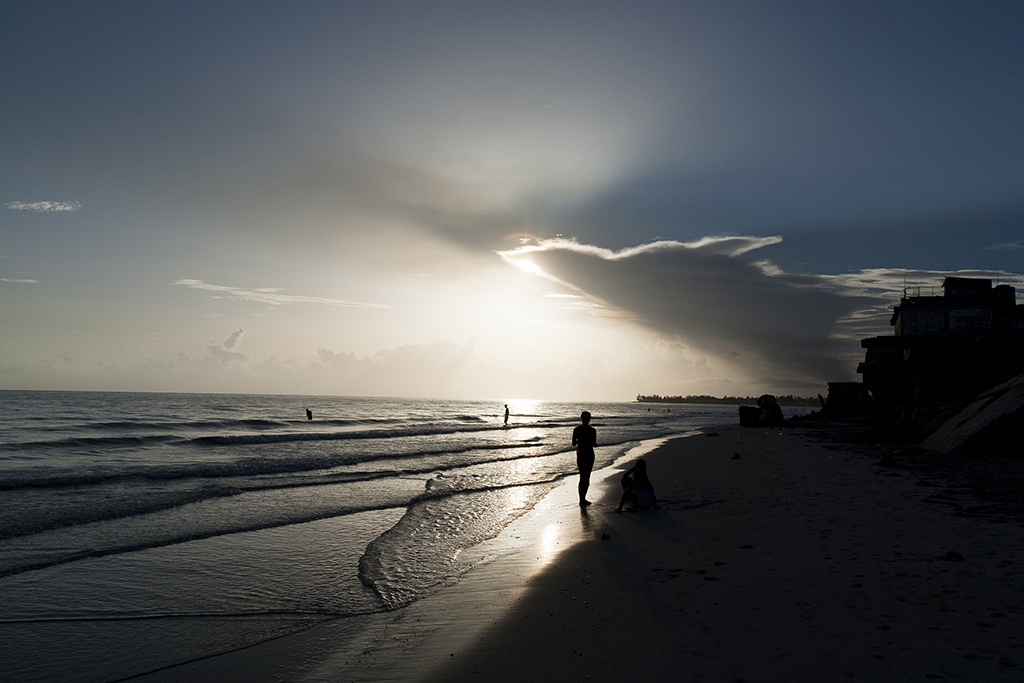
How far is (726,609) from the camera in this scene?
5.86 metres

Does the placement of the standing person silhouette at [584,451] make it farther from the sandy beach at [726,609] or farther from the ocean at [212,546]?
the sandy beach at [726,609]

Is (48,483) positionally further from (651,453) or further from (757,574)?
(651,453)

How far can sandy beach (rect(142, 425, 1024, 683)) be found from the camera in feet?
15.0

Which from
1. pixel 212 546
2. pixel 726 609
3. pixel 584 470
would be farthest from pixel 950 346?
pixel 212 546

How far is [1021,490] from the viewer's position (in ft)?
32.3

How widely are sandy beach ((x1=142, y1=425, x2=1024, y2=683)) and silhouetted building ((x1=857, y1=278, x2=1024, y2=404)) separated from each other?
829 inches

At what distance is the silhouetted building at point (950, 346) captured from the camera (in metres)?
27.8

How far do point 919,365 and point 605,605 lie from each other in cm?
3190

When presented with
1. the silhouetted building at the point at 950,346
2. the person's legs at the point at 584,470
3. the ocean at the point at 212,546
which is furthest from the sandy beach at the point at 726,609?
the silhouetted building at the point at 950,346

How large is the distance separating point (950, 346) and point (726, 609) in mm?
30335

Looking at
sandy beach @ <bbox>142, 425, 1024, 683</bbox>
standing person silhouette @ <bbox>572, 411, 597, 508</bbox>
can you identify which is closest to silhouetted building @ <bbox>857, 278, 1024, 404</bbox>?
standing person silhouette @ <bbox>572, 411, 597, 508</bbox>

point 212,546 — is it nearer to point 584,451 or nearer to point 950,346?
point 584,451

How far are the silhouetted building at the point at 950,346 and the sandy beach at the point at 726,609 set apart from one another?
21.1 m

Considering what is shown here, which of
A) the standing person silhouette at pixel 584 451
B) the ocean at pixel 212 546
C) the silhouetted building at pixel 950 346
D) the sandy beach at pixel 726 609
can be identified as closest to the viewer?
the sandy beach at pixel 726 609
